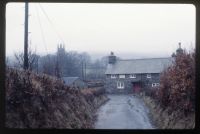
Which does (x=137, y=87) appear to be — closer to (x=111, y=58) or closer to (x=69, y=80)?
(x=111, y=58)

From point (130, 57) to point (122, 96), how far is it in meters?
0.33

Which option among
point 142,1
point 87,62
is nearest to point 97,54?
point 87,62

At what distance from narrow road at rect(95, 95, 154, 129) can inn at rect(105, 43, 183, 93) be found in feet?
0.27

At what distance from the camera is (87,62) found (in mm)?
2539

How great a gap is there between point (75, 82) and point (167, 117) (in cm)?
81

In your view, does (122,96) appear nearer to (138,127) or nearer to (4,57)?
(138,127)

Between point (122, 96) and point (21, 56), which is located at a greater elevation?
point (21, 56)

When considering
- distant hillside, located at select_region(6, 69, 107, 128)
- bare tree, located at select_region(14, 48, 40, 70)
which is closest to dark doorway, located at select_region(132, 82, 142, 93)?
distant hillside, located at select_region(6, 69, 107, 128)

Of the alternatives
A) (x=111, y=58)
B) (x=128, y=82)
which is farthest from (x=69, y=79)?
(x=128, y=82)

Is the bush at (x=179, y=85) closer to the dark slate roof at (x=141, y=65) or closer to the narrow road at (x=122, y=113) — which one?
the dark slate roof at (x=141, y=65)

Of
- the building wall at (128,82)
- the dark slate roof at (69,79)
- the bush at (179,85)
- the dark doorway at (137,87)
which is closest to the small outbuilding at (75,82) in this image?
the dark slate roof at (69,79)

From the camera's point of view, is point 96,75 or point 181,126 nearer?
point 181,126

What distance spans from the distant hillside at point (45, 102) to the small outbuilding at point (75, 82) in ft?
0.13

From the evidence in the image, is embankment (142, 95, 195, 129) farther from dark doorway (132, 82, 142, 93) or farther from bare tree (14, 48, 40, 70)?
bare tree (14, 48, 40, 70)
